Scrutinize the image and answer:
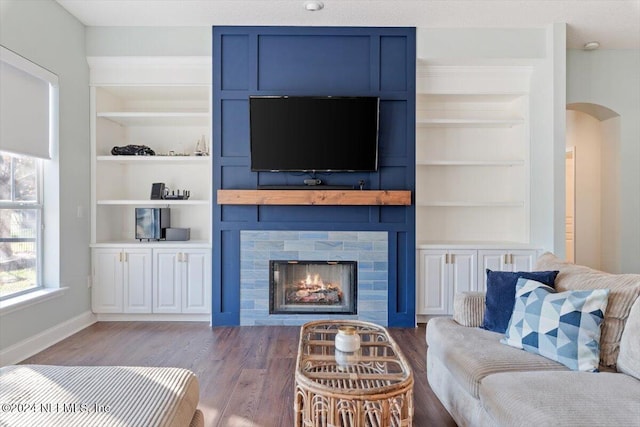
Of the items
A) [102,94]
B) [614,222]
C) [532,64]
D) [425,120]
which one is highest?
[532,64]

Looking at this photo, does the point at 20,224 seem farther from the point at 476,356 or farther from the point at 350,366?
Answer: the point at 476,356

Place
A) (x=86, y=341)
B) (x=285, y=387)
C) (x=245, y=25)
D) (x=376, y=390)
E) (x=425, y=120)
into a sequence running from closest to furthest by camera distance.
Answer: (x=376, y=390) → (x=285, y=387) → (x=86, y=341) → (x=245, y=25) → (x=425, y=120)

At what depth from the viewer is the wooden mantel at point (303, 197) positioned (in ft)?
12.1

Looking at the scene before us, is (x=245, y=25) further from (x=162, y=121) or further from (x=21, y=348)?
(x=21, y=348)

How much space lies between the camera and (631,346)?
1691mm

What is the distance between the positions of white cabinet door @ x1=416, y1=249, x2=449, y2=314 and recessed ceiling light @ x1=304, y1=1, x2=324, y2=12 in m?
2.43

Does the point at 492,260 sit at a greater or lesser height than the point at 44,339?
greater

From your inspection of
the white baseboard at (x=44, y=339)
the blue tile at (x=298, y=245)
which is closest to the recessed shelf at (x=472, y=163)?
the blue tile at (x=298, y=245)

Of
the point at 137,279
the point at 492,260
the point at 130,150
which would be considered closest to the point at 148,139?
the point at 130,150

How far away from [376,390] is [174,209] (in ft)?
11.4

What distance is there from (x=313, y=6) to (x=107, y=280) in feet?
10.6

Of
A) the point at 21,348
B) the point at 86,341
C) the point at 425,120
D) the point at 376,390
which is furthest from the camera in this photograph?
the point at 425,120

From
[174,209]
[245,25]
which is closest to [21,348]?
[174,209]

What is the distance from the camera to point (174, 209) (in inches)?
172
